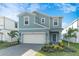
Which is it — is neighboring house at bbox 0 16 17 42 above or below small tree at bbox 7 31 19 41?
above

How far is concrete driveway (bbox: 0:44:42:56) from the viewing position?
5.69m

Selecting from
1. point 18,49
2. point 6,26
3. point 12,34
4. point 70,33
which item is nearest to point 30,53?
point 18,49

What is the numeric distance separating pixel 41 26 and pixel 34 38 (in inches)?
13.2

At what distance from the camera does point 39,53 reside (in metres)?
5.68

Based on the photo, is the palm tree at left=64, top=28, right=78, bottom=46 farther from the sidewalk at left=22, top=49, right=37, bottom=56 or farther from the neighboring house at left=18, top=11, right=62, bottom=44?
the sidewalk at left=22, top=49, right=37, bottom=56

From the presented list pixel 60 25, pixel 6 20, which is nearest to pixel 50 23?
pixel 60 25

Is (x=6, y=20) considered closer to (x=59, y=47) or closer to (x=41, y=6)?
(x=41, y=6)

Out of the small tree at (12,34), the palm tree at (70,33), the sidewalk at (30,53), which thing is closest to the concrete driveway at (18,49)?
the sidewalk at (30,53)

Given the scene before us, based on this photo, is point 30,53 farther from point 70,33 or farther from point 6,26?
point 70,33

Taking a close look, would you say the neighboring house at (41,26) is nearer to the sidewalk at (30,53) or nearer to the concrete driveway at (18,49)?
the concrete driveway at (18,49)

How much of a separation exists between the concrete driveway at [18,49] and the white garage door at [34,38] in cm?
10

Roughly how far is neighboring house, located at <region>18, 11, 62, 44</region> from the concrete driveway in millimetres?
136

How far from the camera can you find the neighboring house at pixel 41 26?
5.71 metres

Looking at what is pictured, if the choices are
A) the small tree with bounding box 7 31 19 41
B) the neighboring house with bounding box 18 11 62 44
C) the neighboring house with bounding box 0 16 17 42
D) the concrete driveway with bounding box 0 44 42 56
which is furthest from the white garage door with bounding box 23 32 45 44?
the neighboring house with bounding box 0 16 17 42
